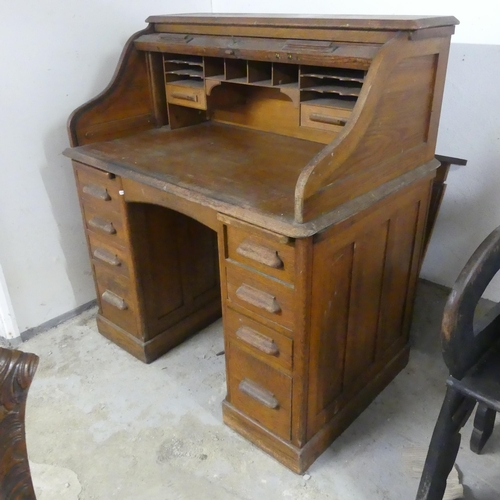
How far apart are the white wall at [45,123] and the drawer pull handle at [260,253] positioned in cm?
111

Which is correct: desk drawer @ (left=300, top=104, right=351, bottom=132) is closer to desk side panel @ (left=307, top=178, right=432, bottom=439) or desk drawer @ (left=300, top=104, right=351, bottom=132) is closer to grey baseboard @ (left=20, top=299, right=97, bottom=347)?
desk side panel @ (left=307, top=178, right=432, bottom=439)

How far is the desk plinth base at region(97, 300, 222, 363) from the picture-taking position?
6.85 ft

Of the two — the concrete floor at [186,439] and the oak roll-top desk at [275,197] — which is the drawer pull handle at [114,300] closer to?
the oak roll-top desk at [275,197]

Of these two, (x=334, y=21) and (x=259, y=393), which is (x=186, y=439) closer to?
(x=259, y=393)

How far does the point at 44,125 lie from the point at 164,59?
0.55 m

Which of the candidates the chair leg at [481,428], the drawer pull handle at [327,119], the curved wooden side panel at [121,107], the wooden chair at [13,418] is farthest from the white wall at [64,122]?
the wooden chair at [13,418]

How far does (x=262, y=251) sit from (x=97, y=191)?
2.70ft

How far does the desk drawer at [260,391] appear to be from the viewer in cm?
154

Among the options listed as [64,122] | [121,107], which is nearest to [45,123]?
[64,122]

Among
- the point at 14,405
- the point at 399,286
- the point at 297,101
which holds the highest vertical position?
the point at 297,101

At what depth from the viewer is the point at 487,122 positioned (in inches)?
77.8

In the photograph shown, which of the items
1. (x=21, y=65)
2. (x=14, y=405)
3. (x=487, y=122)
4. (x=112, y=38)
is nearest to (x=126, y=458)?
(x=14, y=405)

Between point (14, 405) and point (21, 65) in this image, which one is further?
point (21, 65)

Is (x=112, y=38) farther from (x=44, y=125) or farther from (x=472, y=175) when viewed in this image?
(x=472, y=175)
